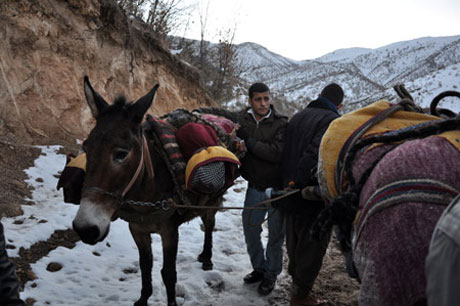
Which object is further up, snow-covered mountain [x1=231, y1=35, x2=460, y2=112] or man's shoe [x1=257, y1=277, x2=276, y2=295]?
snow-covered mountain [x1=231, y1=35, x2=460, y2=112]

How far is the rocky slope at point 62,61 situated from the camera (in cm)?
498

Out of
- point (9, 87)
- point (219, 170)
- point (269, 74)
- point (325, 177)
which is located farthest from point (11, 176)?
point (269, 74)

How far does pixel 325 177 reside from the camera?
1223mm

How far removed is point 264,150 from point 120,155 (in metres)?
1.39

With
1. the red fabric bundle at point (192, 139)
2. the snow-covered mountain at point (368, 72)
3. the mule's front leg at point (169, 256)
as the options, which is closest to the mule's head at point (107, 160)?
the red fabric bundle at point (192, 139)

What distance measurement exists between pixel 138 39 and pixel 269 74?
5386 cm

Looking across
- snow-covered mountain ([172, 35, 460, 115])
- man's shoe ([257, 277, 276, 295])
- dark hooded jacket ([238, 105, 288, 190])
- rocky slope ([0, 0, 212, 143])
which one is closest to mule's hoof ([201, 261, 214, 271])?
man's shoe ([257, 277, 276, 295])

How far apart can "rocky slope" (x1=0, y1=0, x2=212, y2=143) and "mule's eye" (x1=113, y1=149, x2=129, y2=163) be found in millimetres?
4272

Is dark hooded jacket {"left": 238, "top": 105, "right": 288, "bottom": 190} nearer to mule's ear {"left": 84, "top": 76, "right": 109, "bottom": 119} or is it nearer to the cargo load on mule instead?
mule's ear {"left": 84, "top": 76, "right": 109, "bottom": 119}

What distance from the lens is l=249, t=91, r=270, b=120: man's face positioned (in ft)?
9.78

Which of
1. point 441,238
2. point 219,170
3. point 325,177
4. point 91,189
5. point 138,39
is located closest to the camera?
point 441,238

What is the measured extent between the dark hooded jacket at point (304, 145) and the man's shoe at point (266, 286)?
1107 mm

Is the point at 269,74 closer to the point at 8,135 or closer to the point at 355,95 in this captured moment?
the point at 355,95

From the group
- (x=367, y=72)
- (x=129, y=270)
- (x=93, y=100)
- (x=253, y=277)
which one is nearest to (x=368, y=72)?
(x=367, y=72)
